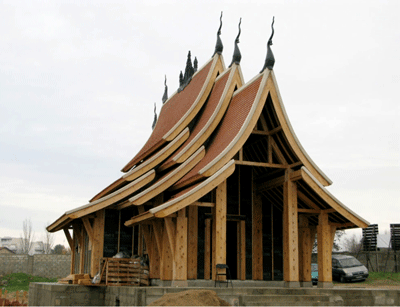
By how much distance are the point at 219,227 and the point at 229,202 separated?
10.0ft

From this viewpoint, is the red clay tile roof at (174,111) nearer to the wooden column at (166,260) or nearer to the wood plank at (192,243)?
the wood plank at (192,243)

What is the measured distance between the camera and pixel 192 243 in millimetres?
16984

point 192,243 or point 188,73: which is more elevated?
point 188,73

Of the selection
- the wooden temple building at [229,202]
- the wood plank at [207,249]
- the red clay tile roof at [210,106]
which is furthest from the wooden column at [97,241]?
the wood plank at [207,249]

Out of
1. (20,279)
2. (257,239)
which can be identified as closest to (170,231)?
(257,239)

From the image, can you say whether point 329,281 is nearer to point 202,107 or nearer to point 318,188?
point 318,188

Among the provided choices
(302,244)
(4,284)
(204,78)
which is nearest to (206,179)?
(302,244)

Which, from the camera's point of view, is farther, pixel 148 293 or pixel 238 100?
pixel 238 100

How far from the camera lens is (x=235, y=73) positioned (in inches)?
756

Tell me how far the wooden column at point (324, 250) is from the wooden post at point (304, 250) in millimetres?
1238

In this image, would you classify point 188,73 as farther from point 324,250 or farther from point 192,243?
point 324,250

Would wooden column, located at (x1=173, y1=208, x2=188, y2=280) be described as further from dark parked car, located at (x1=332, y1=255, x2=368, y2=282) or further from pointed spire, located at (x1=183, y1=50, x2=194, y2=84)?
dark parked car, located at (x1=332, y1=255, x2=368, y2=282)

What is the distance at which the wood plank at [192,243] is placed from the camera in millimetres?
16922

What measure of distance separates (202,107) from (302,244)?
21.5ft
